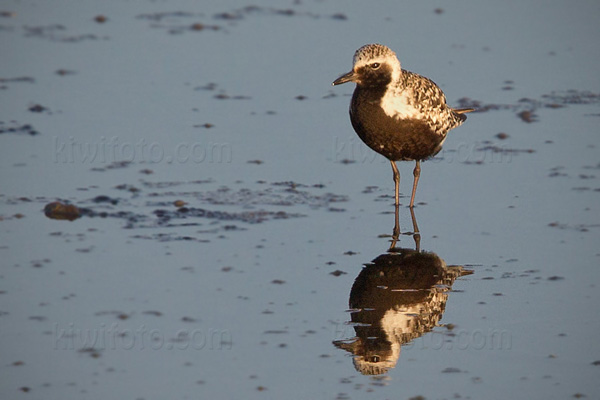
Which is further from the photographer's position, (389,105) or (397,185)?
(397,185)

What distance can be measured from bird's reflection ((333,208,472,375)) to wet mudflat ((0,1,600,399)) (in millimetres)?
21

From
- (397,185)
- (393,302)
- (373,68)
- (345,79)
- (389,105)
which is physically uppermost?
(373,68)

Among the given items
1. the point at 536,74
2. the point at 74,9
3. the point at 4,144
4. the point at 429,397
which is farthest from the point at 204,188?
the point at 74,9

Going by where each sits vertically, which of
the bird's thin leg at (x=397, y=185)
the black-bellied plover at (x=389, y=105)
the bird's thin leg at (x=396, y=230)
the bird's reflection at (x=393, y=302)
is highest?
the black-bellied plover at (x=389, y=105)

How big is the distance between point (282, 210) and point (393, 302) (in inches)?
74.6

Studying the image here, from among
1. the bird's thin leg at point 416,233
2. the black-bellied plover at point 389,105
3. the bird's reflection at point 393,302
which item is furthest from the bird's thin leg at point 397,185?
the bird's reflection at point 393,302

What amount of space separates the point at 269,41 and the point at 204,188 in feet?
13.3

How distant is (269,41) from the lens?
42.5 feet

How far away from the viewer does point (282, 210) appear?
896 centimetres

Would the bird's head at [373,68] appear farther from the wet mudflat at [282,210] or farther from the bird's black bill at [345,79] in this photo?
the wet mudflat at [282,210]

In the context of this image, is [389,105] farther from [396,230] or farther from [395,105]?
[396,230]

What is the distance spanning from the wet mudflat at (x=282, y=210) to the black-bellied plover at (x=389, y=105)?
1.93 feet

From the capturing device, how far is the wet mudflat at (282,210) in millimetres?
6512

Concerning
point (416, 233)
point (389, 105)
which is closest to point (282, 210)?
point (416, 233)
